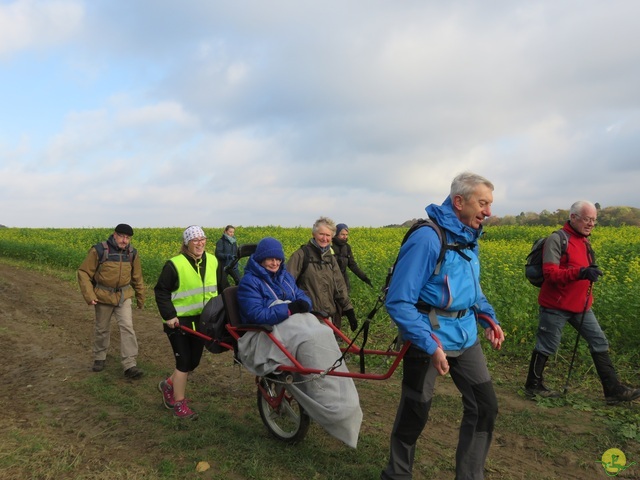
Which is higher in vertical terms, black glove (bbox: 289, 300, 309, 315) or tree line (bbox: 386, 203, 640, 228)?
tree line (bbox: 386, 203, 640, 228)

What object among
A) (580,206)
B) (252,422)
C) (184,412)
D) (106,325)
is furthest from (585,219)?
(106,325)

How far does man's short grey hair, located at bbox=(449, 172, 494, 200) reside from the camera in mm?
3293

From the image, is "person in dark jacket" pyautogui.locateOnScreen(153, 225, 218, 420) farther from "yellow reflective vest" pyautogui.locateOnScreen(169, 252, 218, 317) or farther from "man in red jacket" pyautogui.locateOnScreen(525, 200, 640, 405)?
"man in red jacket" pyautogui.locateOnScreen(525, 200, 640, 405)

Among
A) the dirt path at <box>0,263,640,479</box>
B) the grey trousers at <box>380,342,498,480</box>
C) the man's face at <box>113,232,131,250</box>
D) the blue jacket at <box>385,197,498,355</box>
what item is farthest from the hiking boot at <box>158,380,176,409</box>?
the blue jacket at <box>385,197,498,355</box>

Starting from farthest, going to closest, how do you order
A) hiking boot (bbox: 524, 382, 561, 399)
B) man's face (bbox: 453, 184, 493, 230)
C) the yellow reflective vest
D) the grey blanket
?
hiking boot (bbox: 524, 382, 561, 399) → the yellow reflective vest → the grey blanket → man's face (bbox: 453, 184, 493, 230)

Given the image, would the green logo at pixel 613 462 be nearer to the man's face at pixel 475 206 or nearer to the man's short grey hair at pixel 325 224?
the man's face at pixel 475 206

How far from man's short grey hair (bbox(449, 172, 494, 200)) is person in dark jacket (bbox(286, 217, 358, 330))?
314cm

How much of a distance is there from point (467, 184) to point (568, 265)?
10.8 ft

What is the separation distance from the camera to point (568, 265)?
19.2 ft

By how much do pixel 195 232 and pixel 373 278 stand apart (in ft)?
23.0

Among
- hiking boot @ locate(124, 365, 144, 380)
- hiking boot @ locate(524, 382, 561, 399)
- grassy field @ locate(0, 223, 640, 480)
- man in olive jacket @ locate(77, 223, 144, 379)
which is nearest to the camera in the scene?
grassy field @ locate(0, 223, 640, 480)

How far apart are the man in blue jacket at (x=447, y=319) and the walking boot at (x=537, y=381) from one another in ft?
9.85

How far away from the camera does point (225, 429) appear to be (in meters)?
5.10

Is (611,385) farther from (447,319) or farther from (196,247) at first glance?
(196,247)
